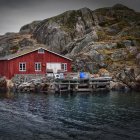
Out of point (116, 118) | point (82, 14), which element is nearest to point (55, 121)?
point (116, 118)

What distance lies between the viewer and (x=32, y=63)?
7325 centimetres

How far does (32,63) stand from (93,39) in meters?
24.2

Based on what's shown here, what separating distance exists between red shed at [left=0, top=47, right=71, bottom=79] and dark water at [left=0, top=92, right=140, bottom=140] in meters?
25.4

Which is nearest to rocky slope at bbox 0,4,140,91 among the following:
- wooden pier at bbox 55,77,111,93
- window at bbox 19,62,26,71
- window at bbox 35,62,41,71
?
wooden pier at bbox 55,77,111,93

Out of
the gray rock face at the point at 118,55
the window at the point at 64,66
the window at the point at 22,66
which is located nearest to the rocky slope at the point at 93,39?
the gray rock face at the point at 118,55

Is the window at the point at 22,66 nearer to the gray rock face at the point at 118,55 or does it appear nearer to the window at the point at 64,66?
the window at the point at 64,66

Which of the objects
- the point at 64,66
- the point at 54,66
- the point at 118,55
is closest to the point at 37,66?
the point at 54,66

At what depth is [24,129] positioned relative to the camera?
92.7ft

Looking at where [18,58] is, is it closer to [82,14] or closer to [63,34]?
[63,34]

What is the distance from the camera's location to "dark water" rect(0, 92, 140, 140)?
26.2 m

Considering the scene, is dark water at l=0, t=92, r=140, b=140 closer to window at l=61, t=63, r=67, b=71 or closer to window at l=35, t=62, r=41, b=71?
window at l=35, t=62, r=41, b=71

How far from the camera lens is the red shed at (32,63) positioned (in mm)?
71206

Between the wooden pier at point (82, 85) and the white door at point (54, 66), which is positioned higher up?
the white door at point (54, 66)

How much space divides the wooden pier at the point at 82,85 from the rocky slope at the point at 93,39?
5985mm
